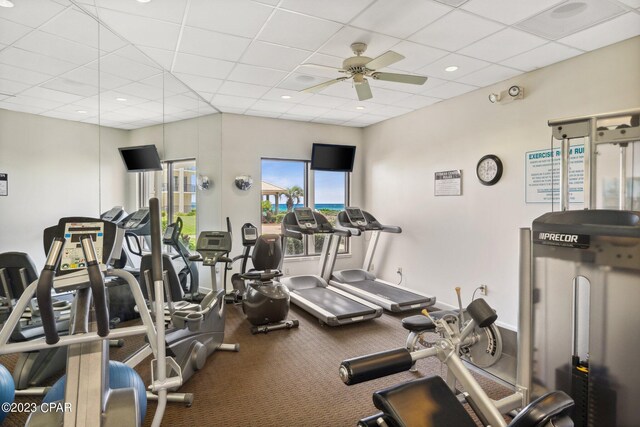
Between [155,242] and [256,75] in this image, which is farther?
[256,75]

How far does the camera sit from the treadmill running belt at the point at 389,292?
4.87 m

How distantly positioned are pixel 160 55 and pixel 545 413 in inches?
158

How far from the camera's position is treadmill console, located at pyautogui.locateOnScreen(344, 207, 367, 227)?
5504 mm

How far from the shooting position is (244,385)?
9.55ft

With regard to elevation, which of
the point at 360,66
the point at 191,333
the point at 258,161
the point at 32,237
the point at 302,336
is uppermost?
the point at 360,66

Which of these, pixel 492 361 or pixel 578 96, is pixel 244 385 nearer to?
pixel 492 361

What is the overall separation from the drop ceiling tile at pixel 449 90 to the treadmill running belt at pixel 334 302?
300cm

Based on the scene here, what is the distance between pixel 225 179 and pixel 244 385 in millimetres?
3611

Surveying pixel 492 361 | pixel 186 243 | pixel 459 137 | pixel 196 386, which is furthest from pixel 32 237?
pixel 459 137

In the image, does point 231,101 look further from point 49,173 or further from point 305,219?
point 49,173

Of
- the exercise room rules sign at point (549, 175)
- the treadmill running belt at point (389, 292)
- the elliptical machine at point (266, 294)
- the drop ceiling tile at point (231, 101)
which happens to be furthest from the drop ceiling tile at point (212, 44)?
the treadmill running belt at point (389, 292)

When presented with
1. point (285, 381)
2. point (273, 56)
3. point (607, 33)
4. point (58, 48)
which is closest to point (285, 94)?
point (273, 56)

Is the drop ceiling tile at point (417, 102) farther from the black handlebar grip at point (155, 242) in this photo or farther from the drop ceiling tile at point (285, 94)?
the black handlebar grip at point (155, 242)

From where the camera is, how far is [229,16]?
274cm
